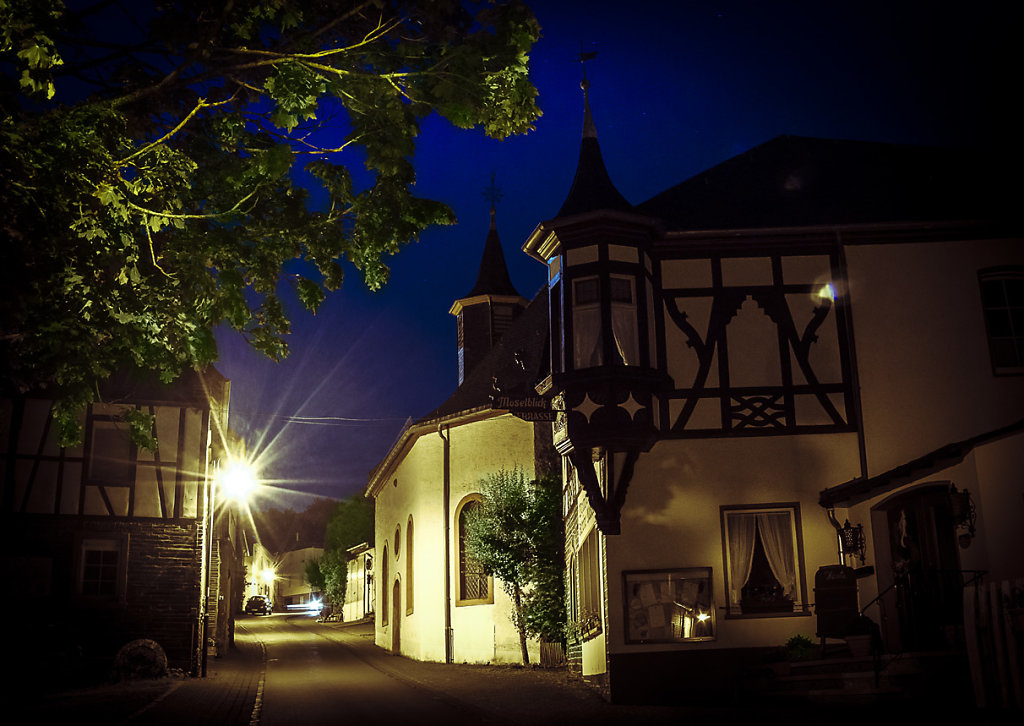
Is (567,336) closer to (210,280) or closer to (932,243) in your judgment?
(932,243)

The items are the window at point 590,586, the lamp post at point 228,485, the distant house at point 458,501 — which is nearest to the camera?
the window at point 590,586

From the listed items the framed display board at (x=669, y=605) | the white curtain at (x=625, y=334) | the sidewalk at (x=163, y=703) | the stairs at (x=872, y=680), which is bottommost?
the sidewalk at (x=163, y=703)

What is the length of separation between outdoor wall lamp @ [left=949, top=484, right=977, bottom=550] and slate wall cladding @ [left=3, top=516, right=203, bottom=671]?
16.8m

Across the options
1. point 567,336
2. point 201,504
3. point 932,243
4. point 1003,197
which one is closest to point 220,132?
point 567,336

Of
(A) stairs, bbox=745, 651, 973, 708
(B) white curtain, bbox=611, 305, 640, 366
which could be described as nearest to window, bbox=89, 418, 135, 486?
(B) white curtain, bbox=611, 305, 640, 366

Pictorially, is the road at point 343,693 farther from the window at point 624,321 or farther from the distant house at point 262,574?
the distant house at point 262,574

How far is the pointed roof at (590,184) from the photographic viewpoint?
56.9 feet

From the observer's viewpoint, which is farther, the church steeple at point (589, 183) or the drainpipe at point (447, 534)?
the drainpipe at point (447, 534)

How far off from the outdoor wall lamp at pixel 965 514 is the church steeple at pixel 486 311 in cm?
2270

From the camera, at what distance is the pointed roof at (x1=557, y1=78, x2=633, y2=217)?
17344 mm

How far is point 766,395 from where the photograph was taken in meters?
17.1

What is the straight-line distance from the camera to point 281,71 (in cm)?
799

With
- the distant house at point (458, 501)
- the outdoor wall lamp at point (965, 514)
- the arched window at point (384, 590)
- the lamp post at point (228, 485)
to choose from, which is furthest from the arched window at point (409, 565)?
the outdoor wall lamp at point (965, 514)

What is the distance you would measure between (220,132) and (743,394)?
418 inches
